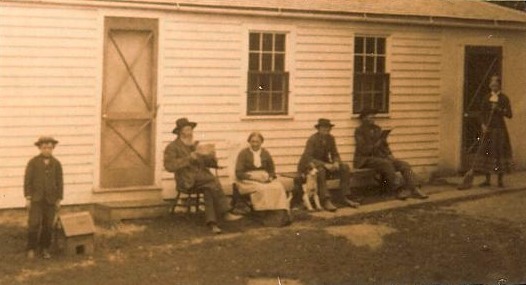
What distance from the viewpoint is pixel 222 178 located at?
850cm

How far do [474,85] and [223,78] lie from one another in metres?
4.03

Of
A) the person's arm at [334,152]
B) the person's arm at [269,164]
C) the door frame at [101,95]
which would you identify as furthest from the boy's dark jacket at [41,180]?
the person's arm at [334,152]

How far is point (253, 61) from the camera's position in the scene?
8430 mm

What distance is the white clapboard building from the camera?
725 cm

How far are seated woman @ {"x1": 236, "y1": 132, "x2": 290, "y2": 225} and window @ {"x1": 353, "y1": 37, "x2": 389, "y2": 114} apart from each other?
1.60m

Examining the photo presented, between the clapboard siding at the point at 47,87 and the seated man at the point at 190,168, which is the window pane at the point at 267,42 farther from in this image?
the clapboard siding at the point at 47,87

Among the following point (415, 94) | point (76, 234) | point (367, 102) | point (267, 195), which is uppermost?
point (415, 94)

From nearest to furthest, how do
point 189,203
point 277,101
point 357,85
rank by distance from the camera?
1. point 189,203
2. point 277,101
3. point 357,85

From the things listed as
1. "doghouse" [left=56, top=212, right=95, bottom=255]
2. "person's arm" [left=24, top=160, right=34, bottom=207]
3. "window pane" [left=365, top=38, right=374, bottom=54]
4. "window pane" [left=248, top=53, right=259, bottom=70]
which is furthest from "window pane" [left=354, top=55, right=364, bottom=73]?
"person's arm" [left=24, top=160, right=34, bottom=207]

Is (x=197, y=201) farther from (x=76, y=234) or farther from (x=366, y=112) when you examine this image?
(x=366, y=112)

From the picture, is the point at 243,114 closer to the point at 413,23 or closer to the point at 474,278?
the point at 413,23

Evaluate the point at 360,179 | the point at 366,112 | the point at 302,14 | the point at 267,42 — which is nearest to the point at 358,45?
the point at 366,112

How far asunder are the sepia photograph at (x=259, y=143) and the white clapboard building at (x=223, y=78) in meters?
0.02

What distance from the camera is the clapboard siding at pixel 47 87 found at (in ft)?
22.9
